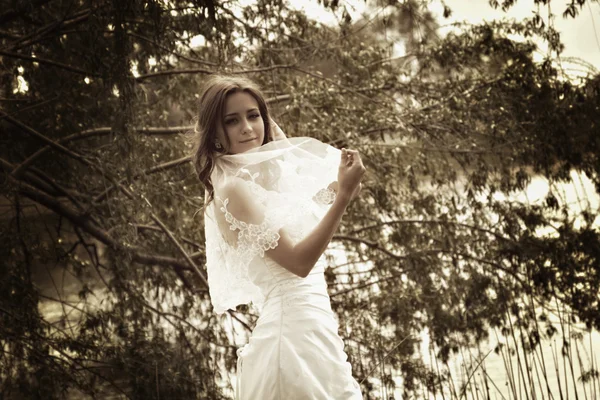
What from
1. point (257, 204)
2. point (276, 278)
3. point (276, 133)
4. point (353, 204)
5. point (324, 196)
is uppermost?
point (353, 204)

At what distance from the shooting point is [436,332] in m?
5.34

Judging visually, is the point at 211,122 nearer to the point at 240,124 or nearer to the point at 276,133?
the point at 240,124

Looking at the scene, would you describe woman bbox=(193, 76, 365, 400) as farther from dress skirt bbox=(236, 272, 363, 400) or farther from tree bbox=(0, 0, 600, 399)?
tree bbox=(0, 0, 600, 399)

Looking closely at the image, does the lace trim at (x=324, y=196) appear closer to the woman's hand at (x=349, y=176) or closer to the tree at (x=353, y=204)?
the woman's hand at (x=349, y=176)

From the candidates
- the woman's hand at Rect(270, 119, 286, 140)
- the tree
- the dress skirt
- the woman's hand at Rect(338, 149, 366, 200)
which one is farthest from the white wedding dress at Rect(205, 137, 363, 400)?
the tree

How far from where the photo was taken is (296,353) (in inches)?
77.6

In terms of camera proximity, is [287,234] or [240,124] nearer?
[287,234]

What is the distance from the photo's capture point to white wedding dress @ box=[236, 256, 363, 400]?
6.41ft

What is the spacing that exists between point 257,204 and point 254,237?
108mm

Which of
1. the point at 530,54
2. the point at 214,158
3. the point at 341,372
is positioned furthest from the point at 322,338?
the point at 530,54

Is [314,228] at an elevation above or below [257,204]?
below

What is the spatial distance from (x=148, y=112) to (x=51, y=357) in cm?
178

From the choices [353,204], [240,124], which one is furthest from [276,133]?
[353,204]

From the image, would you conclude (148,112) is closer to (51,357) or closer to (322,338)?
(51,357)
